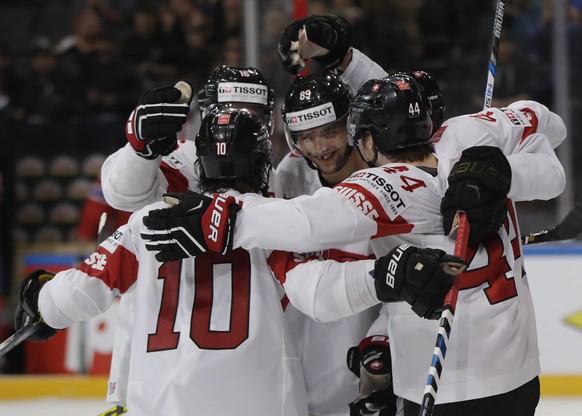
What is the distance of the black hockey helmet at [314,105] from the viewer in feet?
9.56

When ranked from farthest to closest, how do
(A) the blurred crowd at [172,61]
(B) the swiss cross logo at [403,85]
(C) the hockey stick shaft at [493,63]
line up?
(A) the blurred crowd at [172,61]
(C) the hockey stick shaft at [493,63]
(B) the swiss cross logo at [403,85]

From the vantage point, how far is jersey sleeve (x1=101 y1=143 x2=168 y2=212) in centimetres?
276

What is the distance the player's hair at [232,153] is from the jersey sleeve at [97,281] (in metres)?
0.24

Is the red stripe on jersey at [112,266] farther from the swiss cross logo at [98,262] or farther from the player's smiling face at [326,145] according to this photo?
the player's smiling face at [326,145]

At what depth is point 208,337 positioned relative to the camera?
2.40 meters

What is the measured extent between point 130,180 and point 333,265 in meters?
0.68

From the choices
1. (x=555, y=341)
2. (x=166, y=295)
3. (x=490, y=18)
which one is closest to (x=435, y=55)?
(x=490, y=18)

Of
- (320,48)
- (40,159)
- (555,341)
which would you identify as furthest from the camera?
(40,159)

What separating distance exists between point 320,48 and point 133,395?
128 cm

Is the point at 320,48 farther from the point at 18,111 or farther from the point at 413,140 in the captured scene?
the point at 18,111

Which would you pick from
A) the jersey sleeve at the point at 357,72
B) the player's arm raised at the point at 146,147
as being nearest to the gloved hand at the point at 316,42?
the jersey sleeve at the point at 357,72

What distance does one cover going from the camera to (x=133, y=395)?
8.11 feet

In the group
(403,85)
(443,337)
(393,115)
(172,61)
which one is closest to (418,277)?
(443,337)

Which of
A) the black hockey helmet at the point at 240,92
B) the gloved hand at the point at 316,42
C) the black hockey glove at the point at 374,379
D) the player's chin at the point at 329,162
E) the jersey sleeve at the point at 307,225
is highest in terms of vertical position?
the gloved hand at the point at 316,42
